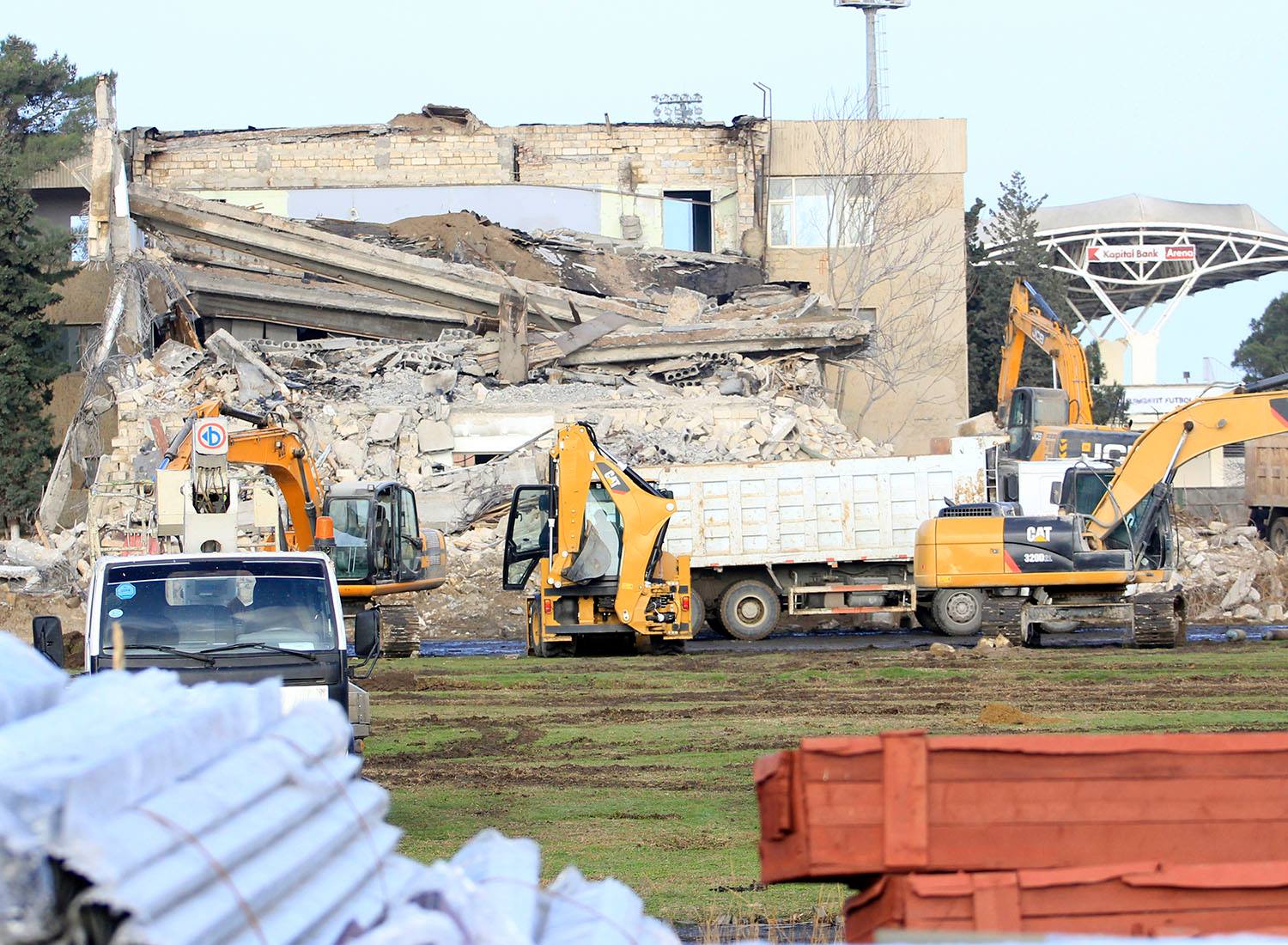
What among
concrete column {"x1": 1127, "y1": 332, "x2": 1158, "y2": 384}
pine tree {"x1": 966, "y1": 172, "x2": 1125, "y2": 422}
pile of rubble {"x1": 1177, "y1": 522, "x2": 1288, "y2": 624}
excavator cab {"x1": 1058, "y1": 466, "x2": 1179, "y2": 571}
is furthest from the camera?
concrete column {"x1": 1127, "y1": 332, "x2": 1158, "y2": 384}

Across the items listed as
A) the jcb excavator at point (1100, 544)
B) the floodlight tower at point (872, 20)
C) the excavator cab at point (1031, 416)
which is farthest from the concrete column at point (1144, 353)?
the jcb excavator at point (1100, 544)

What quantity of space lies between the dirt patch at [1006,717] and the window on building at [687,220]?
117 feet

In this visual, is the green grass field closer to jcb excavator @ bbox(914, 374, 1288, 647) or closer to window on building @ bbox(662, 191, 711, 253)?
jcb excavator @ bbox(914, 374, 1288, 647)

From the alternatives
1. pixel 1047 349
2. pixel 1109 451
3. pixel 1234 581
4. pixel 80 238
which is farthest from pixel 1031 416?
pixel 80 238

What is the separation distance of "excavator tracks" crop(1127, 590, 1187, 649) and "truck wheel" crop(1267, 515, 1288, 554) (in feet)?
Answer: 44.9

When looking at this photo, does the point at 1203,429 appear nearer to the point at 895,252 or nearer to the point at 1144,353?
the point at 895,252

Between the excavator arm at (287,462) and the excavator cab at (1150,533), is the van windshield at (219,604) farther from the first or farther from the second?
the excavator cab at (1150,533)

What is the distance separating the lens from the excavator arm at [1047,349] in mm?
35750

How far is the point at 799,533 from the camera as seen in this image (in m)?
27.1

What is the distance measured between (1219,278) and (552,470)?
56172mm

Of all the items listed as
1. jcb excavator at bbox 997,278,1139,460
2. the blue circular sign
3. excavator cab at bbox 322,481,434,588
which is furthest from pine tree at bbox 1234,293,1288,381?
the blue circular sign

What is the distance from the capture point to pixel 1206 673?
1969 cm

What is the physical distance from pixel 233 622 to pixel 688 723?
6.59m

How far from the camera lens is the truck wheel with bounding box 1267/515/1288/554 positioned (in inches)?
1449
